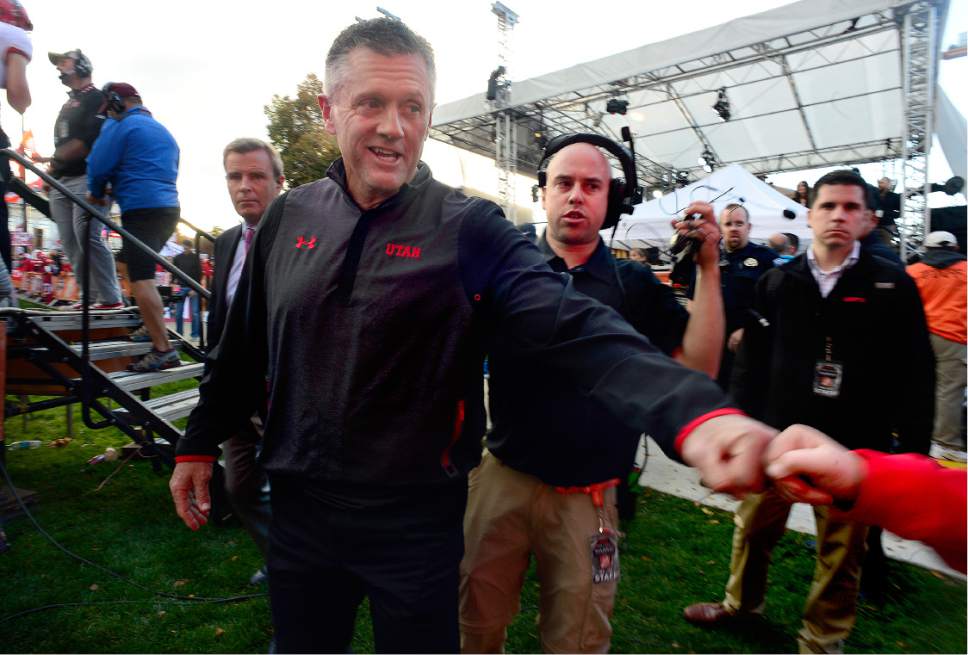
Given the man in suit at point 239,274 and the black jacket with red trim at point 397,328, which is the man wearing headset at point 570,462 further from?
the man in suit at point 239,274

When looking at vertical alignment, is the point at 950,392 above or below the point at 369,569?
below

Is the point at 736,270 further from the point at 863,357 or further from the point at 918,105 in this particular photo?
the point at 918,105

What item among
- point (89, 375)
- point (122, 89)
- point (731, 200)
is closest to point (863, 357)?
point (89, 375)

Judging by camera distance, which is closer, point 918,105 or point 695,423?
point 695,423

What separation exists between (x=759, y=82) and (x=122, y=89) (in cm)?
1616

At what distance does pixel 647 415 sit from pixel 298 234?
1.13m

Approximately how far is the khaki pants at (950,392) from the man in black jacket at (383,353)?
7169mm

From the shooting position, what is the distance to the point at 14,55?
3.89 meters

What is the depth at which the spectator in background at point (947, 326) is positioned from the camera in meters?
6.05

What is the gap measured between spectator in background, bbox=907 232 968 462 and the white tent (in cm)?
334

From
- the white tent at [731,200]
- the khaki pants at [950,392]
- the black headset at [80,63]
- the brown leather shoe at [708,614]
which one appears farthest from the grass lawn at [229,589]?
the white tent at [731,200]

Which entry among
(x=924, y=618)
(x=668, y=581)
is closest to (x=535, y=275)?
(x=668, y=581)

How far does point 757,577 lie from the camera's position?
3125 millimetres

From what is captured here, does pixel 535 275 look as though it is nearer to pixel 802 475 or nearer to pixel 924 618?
pixel 802 475
